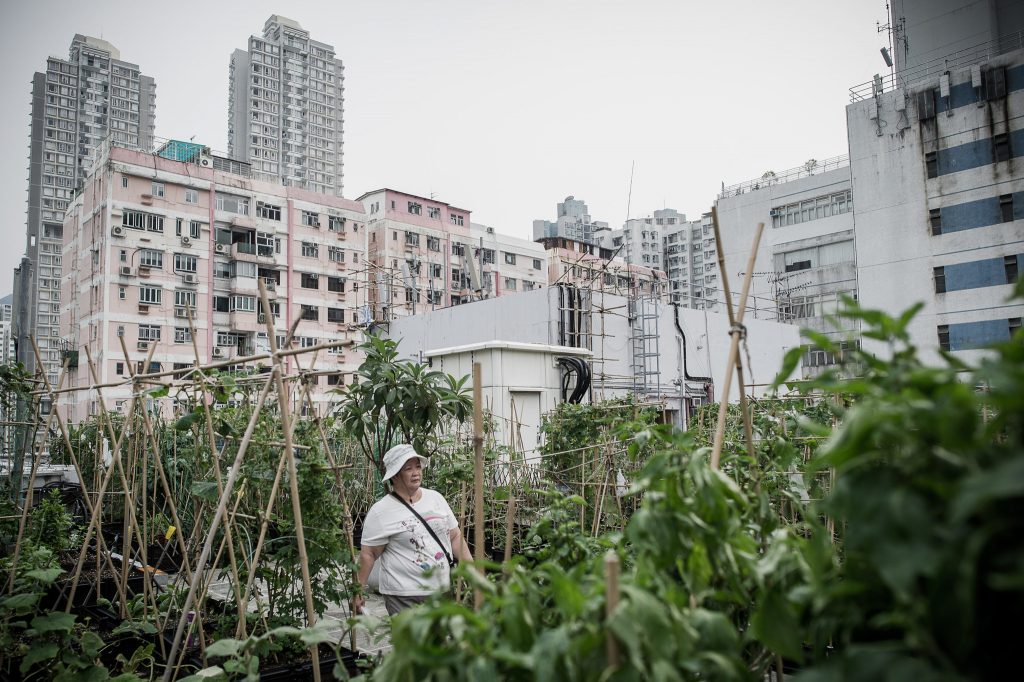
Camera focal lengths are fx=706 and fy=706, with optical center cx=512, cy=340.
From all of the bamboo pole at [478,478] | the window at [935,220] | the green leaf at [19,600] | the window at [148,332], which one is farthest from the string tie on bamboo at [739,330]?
the window at [148,332]

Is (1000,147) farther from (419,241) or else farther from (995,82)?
(419,241)

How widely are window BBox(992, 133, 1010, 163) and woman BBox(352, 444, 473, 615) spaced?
23573 mm

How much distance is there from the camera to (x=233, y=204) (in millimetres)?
28312

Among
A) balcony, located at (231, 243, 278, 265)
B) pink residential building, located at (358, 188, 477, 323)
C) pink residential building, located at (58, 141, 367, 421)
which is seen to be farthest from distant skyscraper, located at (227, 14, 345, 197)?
balcony, located at (231, 243, 278, 265)

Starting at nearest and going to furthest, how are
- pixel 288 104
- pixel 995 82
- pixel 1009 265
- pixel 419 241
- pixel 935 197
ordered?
pixel 1009 265
pixel 995 82
pixel 935 197
pixel 419 241
pixel 288 104

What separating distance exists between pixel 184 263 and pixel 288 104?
30909 mm

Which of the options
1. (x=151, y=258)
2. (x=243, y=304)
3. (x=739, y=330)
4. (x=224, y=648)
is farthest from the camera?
(x=243, y=304)

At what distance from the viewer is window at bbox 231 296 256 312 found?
28000 mm

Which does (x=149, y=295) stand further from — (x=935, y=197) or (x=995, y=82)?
(x=995, y=82)

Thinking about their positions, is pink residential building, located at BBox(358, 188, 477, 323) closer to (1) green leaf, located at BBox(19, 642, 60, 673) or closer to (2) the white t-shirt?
(2) the white t-shirt

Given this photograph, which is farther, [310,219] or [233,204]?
[310,219]

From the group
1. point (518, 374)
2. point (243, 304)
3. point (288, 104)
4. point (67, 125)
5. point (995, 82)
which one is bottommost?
point (518, 374)

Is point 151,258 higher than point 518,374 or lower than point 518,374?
higher

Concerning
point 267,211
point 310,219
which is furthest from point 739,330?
point 310,219
